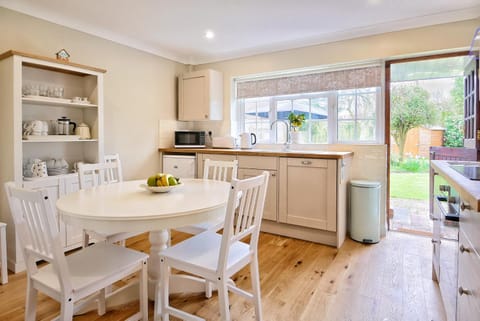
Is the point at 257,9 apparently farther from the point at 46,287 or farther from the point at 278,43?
the point at 46,287

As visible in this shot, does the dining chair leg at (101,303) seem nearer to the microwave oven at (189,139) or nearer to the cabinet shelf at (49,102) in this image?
the cabinet shelf at (49,102)

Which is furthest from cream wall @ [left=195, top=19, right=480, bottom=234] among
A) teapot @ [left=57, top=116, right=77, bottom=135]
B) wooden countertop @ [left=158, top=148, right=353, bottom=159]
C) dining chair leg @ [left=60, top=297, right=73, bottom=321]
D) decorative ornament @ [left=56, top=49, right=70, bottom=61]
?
dining chair leg @ [left=60, top=297, right=73, bottom=321]

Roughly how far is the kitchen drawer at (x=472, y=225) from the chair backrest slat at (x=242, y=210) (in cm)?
90

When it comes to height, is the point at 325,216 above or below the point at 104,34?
below

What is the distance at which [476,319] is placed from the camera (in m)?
0.98

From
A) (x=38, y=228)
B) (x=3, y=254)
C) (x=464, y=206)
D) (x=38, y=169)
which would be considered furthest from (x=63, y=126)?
(x=464, y=206)

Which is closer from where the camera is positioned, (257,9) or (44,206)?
(44,206)

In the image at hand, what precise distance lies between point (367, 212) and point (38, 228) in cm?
278

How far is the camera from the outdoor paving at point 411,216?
11.1ft

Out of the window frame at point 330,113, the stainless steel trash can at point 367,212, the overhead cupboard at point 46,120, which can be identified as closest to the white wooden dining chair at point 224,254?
the overhead cupboard at point 46,120

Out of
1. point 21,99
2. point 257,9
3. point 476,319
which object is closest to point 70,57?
point 21,99

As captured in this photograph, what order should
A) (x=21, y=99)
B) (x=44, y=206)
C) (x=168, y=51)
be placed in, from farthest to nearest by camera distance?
(x=168, y=51), (x=21, y=99), (x=44, y=206)

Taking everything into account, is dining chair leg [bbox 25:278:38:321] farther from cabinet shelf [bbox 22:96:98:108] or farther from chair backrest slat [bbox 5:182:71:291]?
cabinet shelf [bbox 22:96:98:108]

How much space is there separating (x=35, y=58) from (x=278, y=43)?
2592 millimetres
